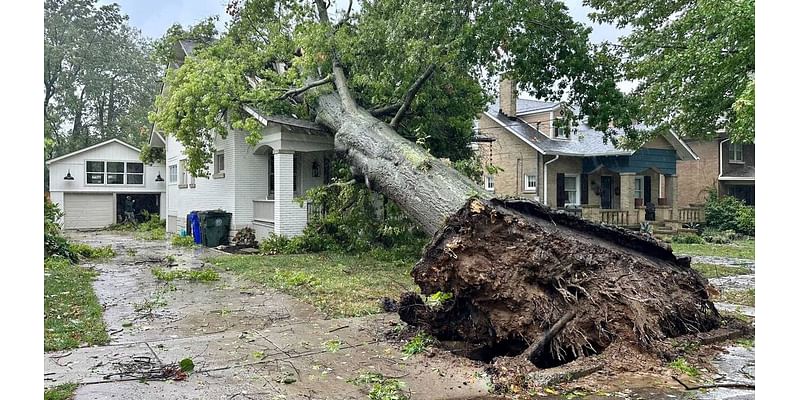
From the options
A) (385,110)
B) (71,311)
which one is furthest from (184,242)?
(71,311)

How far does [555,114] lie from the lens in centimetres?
2505

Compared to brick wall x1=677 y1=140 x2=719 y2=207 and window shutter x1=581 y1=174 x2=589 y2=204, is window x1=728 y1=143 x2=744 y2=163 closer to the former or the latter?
brick wall x1=677 y1=140 x2=719 y2=207

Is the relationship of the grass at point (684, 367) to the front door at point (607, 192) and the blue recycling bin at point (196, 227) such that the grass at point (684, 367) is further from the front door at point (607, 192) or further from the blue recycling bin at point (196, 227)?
the front door at point (607, 192)

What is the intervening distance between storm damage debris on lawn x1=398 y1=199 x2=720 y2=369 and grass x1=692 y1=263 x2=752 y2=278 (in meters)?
6.19

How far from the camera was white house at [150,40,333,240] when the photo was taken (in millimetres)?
15164

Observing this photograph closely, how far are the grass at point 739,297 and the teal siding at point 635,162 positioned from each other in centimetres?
1483

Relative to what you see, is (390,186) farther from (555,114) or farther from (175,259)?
(555,114)

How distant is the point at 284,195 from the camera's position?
1521cm

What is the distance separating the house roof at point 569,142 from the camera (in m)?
23.2

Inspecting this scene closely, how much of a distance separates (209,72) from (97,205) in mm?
16860

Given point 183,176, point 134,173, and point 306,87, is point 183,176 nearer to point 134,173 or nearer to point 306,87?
point 134,173

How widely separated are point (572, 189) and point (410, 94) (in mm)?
13509

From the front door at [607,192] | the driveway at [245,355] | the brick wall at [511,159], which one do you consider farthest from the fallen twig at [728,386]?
the front door at [607,192]
